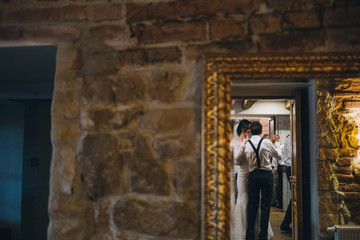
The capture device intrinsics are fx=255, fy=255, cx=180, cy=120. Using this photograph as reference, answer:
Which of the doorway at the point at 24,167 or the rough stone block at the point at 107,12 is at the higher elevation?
the rough stone block at the point at 107,12

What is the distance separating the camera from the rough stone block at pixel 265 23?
1104 mm

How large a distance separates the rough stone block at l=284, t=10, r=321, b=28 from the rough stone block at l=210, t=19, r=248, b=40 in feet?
0.60

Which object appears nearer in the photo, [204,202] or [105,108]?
Answer: [204,202]

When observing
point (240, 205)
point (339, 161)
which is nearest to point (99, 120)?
point (339, 161)

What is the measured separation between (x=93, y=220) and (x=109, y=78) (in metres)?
0.65

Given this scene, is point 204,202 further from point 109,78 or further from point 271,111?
point 271,111

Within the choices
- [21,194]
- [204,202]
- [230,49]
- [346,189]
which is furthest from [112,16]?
[21,194]

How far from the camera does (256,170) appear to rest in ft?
10.6

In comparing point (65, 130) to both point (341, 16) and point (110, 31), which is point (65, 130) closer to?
point (110, 31)

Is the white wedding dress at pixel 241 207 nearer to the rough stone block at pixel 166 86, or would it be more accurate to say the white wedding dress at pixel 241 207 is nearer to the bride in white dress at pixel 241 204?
the bride in white dress at pixel 241 204


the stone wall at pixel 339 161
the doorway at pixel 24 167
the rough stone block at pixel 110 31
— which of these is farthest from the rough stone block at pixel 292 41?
the doorway at pixel 24 167

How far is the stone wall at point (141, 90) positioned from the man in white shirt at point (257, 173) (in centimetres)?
221

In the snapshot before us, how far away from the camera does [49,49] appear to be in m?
1.33

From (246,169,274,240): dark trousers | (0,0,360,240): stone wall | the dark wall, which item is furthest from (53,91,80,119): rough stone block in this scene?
the dark wall
